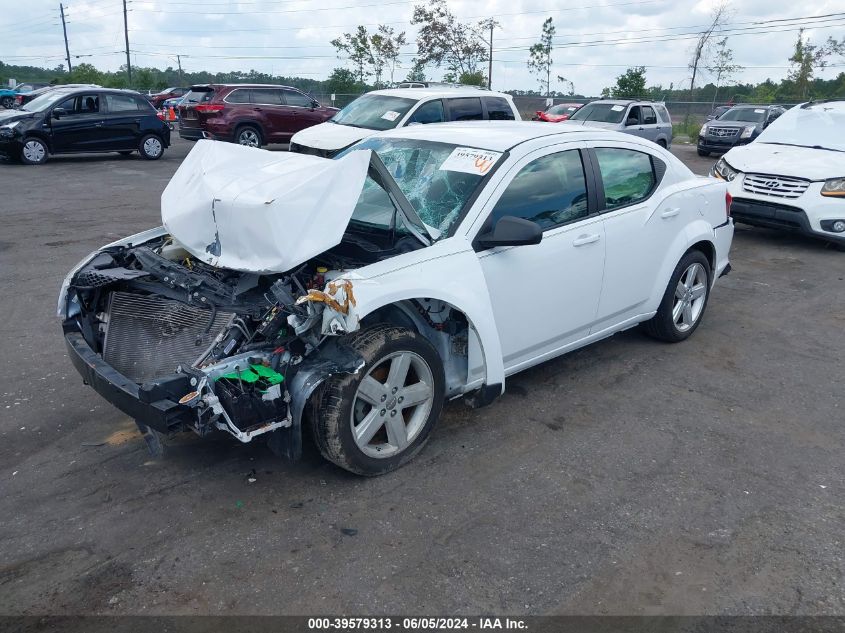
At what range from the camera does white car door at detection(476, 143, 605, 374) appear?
414cm

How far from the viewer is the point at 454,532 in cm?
336

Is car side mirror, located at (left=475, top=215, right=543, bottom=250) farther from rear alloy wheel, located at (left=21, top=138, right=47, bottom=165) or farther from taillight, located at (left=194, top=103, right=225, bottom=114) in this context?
taillight, located at (left=194, top=103, right=225, bottom=114)

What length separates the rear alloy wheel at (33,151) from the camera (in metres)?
16.2

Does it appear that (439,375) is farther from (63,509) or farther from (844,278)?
(844,278)

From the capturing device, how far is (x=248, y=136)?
62.1 feet

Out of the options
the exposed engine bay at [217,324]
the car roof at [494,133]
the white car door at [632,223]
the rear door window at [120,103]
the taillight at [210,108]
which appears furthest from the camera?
the taillight at [210,108]

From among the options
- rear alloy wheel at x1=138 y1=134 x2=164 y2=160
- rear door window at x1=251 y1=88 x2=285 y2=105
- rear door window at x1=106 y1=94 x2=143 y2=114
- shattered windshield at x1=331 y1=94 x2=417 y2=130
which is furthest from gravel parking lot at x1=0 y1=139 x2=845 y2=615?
rear door window at x1=251 y1=88 x2=285 y2=105

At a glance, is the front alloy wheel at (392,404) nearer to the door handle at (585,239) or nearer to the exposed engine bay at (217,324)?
the exposed engine bay at (217,324)

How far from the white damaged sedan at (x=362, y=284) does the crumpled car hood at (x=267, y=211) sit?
1cm

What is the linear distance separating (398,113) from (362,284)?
9.71 m

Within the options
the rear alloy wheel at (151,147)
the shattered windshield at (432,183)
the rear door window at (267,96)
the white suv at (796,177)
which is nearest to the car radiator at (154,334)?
the shattered windshield at (432,183)

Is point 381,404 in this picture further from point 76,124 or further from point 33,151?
point 33,151

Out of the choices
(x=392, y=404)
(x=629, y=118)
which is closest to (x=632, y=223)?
(x=392, y=404)

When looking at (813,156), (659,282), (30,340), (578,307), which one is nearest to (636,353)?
(659,282)
